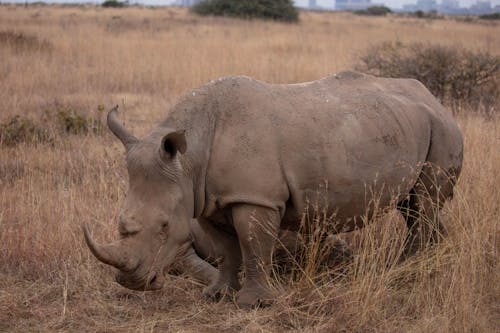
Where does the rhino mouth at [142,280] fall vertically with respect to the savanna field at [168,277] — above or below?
above

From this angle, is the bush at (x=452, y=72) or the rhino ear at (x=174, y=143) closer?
the rhino ear at (x=174, y=143)

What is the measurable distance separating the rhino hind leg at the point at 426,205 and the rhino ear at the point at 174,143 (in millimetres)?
1913

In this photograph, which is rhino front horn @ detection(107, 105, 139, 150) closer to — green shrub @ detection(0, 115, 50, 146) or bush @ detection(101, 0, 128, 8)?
green shrub @ detection(0, 115, 50, 146)

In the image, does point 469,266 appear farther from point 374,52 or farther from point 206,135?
point 374,52

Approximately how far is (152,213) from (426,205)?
88.4 inches

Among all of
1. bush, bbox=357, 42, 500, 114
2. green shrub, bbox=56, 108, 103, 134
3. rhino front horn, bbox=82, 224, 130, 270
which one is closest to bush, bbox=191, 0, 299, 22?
bush, bbox=357, 42, 500, 114

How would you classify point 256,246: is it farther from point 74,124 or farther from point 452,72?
point 452,72

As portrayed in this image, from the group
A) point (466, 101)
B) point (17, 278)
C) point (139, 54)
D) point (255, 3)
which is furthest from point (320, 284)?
point (255, 3)

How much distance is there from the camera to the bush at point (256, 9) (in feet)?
100

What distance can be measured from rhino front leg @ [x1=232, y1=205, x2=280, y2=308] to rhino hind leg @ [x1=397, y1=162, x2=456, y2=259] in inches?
49.2

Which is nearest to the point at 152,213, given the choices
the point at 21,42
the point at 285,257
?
the point at 285,257

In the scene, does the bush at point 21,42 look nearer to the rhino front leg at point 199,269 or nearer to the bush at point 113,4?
the rhino front leg at point 199,269

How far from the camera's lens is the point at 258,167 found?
13.2 feet

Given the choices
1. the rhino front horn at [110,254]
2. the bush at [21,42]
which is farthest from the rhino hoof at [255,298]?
the bush at [21,42]
